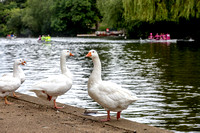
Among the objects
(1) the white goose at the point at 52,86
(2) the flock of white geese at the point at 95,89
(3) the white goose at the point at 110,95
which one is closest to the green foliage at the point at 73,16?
(2) the flock of white geese at the point at 95,89

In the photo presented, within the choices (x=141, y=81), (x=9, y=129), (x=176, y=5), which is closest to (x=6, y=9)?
(x=176, y=5)

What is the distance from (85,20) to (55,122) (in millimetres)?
86911

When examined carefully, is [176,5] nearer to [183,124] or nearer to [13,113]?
[183,124]

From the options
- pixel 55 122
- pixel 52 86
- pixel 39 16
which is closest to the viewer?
pixel 55 122

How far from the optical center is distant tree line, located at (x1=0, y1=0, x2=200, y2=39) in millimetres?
51188

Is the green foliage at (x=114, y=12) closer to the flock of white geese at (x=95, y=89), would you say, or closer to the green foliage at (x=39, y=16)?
the green foliage at (x=39, y=16)

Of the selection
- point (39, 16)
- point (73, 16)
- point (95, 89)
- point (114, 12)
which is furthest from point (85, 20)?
point (95, 89)

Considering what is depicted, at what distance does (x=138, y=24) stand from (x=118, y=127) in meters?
51.4

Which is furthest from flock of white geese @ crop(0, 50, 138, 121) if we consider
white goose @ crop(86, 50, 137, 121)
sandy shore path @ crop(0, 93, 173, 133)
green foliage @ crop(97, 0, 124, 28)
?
green foliage @ crop(97, 0, 124, 28)

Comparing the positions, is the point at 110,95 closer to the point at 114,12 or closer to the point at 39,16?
the point at 114,12

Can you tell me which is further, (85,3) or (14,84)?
(85,3)

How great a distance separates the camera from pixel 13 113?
705 cm

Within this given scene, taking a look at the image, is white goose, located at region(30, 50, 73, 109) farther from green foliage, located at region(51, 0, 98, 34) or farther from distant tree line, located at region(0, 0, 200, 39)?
green foliage, located at region(51, 0, 98, 34)

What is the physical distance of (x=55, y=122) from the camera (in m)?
6.36
